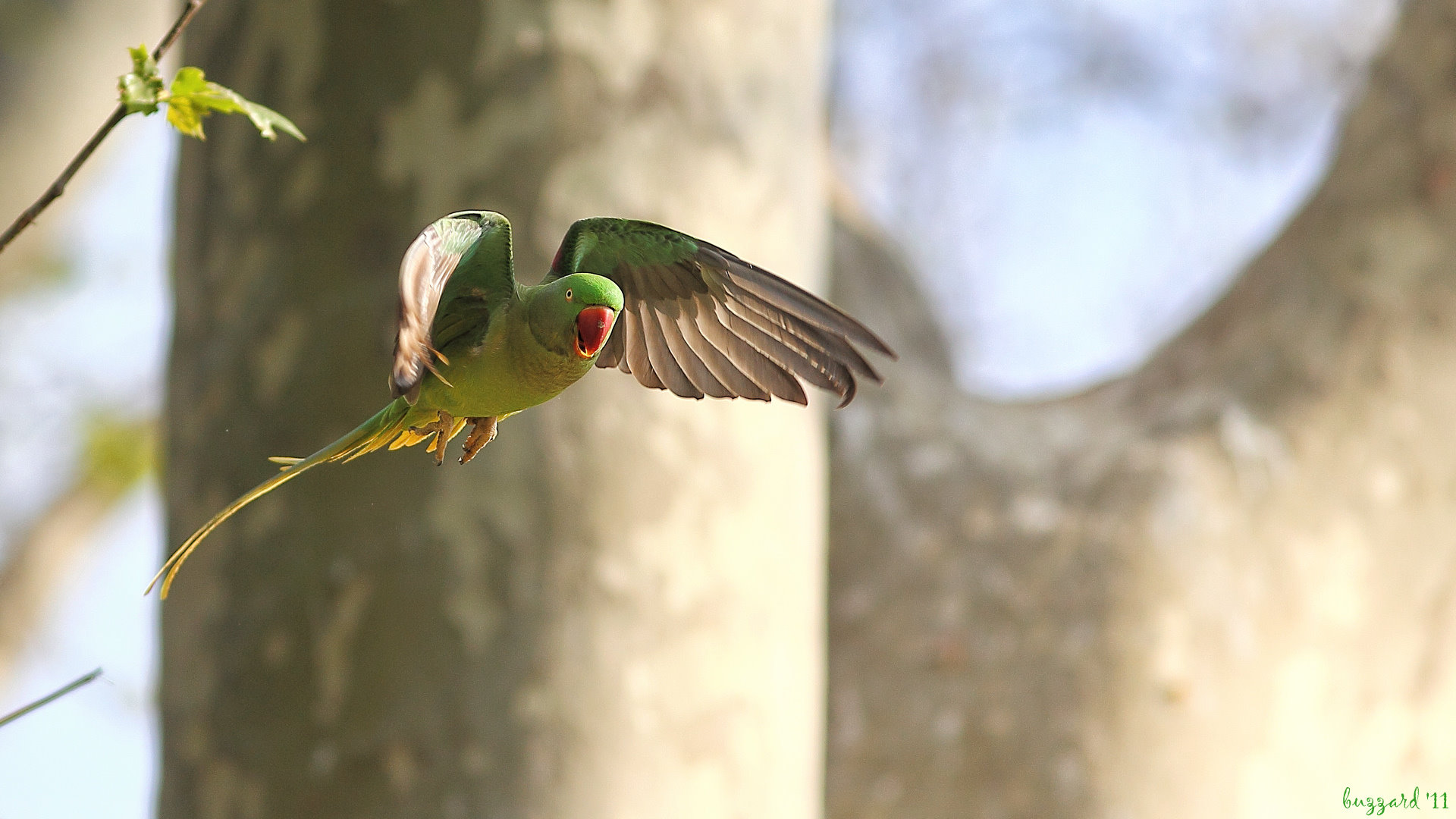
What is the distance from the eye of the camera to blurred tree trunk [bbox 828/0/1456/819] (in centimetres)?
203

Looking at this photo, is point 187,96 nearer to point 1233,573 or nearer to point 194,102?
point 194,102

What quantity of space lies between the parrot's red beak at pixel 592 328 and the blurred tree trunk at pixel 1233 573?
6.26 feet

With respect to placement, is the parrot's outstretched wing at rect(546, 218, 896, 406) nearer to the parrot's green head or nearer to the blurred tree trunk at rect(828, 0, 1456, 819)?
the parrot's green head

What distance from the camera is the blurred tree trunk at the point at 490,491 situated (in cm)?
110

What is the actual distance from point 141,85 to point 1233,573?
2.00 m

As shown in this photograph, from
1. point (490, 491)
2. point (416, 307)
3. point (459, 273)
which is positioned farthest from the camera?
point (490, 491)

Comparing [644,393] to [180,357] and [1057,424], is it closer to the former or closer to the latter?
[180,357]

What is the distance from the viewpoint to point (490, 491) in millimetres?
1182

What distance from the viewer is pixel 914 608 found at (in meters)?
2.30

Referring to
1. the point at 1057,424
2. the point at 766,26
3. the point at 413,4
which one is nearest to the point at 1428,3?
the point at 1057,424

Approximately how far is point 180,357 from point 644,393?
1.53ft
